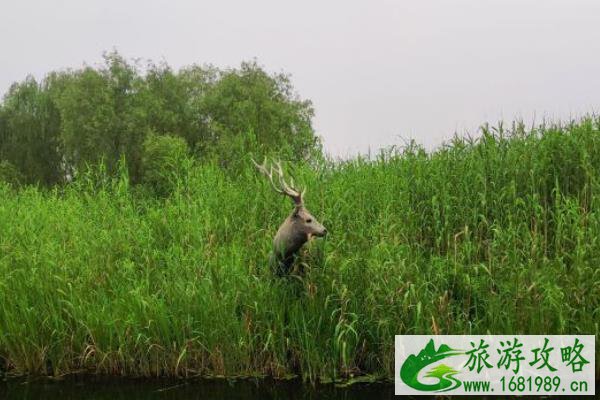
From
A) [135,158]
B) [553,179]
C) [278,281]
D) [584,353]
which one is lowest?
[584,353]

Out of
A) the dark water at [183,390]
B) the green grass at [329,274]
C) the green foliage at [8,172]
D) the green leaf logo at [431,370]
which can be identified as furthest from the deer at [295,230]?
the green foliage at [8,172]

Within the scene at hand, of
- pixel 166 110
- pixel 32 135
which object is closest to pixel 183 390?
pixel 166 110

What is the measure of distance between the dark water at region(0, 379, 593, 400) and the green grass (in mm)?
181

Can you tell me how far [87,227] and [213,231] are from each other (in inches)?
75.9

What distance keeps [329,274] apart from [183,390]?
1865 millimetres

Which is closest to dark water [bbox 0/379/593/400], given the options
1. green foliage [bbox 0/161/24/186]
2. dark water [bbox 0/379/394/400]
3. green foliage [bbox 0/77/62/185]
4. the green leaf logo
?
dark water [bbox 0/379/394/400]

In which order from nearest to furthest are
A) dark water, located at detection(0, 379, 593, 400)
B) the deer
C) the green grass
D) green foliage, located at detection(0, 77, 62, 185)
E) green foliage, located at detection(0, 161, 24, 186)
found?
dark water, located at detection(0, 379, 593, 400) → the deer → the green grass → green foliage, located at detection(0, 161, 24, 186) → green foliage, located at detection(0, 77, 62, 185)

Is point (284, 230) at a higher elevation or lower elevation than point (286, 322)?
higher

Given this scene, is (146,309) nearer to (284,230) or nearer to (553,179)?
(284,230)

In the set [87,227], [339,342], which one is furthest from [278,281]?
[87,227]

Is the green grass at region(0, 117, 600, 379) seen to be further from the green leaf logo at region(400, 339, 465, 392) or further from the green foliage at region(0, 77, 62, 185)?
the green foliage at region(0, 77, 62, 185)

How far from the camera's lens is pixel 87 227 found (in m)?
8.52

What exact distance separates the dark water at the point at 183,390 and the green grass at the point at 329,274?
0.59ft

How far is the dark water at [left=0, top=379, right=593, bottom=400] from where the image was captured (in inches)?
225
